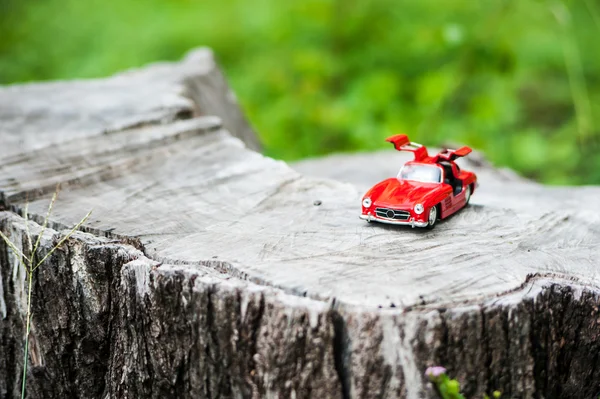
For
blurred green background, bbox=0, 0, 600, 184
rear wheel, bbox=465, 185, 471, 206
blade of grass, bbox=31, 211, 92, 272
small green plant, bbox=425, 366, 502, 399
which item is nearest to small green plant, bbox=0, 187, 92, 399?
blade of grass, bbox=31, 211, 92, 272

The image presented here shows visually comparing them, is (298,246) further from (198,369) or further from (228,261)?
(198,369)

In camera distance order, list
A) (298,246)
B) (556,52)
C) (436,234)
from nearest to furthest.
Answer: (298,246)
(436,234)
(556,52)

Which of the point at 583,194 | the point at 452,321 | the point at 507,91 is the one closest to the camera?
the point at 452,321

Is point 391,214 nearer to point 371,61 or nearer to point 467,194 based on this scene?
point 467,194

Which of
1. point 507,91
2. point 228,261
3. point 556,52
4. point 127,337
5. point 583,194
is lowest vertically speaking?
point 127,337

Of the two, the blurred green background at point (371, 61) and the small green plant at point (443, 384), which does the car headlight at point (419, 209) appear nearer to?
the small green plant at point (443, 384)

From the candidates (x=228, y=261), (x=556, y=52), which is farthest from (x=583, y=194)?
(x=556, y=52)

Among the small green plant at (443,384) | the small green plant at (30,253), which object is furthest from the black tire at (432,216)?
the small green plant at (30,253)

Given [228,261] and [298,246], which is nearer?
[228,261]
